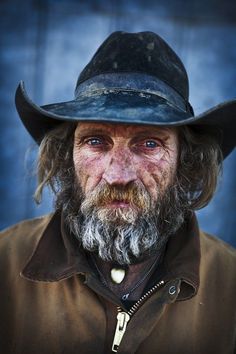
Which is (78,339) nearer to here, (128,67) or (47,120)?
(47,120)

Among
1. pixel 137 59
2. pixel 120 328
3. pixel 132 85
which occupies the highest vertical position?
pixel 137 59

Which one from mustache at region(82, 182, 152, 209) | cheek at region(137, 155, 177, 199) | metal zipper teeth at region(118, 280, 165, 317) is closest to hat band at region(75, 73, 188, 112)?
cheek at region(137, 155, 177, 199)

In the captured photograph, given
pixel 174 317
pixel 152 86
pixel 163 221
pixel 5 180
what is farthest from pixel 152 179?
pixel 5 180

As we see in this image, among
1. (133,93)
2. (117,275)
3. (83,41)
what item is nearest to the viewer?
(133,93)

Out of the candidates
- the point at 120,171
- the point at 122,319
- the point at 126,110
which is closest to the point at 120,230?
the point at 120,171

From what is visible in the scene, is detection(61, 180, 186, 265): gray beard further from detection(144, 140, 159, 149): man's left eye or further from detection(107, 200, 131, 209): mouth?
detection(144, 140, 159, 149): man's left eye

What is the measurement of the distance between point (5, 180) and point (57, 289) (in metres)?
1.64

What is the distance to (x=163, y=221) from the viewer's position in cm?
264

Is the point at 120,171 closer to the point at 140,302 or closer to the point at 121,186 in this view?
the point at 121,186

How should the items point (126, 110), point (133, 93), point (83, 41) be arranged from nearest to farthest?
point (126, 110), point (133, 93), point (83, 41)

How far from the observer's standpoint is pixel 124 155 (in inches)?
94.9

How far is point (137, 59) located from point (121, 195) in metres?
0.64

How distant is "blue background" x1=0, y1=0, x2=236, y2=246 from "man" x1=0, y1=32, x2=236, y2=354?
1.19m

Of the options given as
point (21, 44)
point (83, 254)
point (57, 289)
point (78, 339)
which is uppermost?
point (21, 44)
